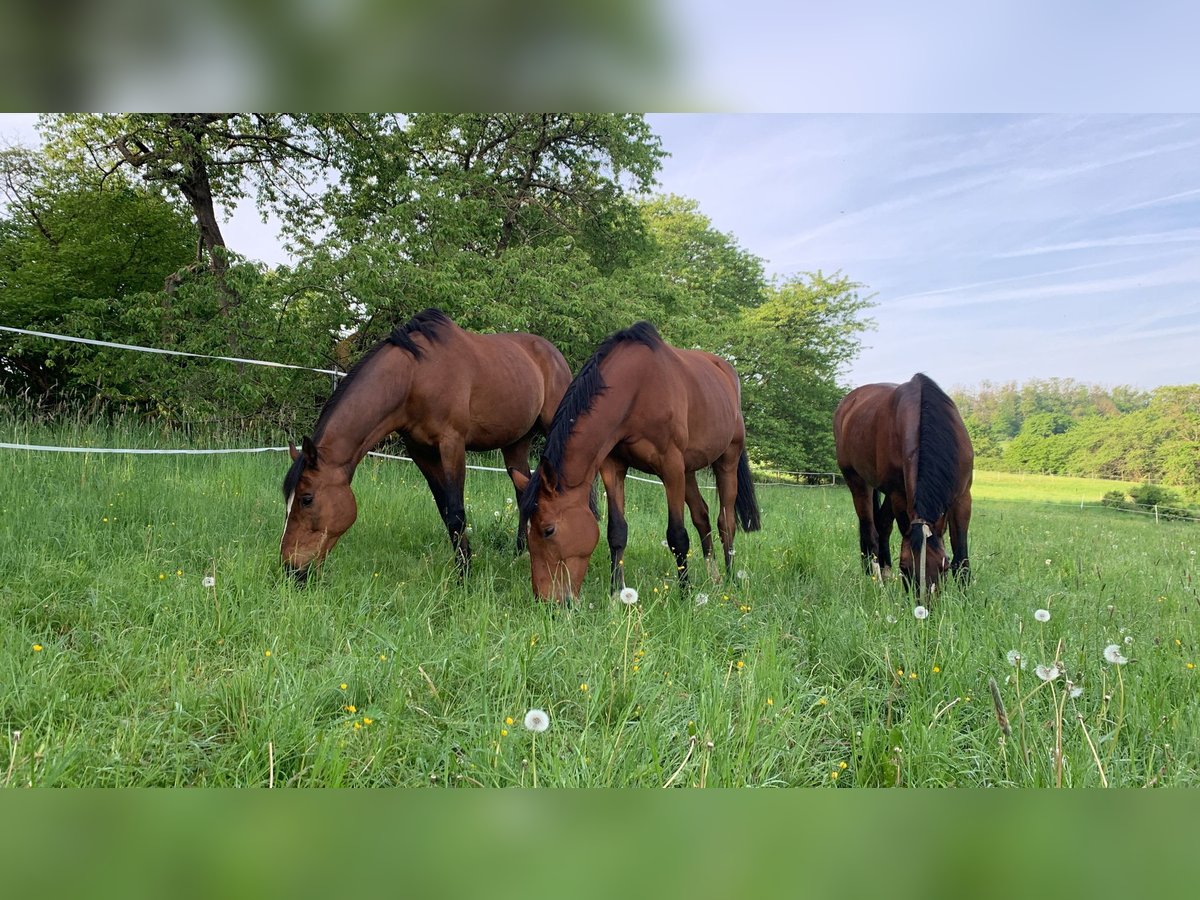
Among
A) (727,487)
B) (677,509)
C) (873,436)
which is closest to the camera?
(677,509)

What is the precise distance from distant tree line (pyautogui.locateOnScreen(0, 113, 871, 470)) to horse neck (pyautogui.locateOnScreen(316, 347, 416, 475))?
55.5 inches

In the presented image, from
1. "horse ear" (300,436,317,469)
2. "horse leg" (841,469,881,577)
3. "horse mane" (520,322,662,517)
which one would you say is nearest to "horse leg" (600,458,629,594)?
"horse mane" (520,322,662,517)

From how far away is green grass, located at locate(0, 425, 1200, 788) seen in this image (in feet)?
4.69

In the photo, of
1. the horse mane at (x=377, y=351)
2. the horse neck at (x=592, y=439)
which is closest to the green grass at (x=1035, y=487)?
the horse neck at (x=592, y=439)

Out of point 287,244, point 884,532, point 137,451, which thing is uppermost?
point 287,244

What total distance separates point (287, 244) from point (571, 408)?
3756 mm

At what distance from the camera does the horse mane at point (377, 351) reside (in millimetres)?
3398

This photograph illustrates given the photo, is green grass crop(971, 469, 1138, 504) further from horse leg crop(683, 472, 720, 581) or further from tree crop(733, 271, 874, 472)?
tree crop(733, 271, 874, 472)

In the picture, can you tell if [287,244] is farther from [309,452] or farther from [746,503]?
[746,503]

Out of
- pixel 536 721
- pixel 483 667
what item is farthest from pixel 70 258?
pixel 536 721

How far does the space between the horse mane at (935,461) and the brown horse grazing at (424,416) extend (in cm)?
251

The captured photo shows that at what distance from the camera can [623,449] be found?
13.2 feet

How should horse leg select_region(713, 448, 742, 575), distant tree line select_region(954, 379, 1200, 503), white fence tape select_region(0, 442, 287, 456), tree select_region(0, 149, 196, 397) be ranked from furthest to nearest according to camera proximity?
horse leg select_region(713, 448, 742, 575)
distant tree line select_region(954, 379, 1200, 503)
tree select_region(0, 149, 196, 397)
white fence tape select_region(0, 442, 287, 456)
